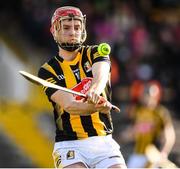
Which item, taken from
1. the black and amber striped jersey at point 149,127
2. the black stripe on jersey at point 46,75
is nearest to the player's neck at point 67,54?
the black stripe on jersey at point 46,75

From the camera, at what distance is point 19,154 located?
16047mm

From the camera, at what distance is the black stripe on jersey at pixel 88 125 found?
720cm

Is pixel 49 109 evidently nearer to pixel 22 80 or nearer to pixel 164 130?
pixel 22 80

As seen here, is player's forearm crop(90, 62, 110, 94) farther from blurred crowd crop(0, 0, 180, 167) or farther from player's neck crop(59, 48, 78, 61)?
blurred crowd crop(0, 0, 180, 167)

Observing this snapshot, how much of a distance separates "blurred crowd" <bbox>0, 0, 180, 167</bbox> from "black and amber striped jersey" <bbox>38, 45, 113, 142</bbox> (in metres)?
8.36

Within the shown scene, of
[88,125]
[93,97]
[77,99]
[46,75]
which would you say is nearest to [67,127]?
[88,125]

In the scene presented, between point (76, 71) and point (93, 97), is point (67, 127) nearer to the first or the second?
point (76, 71)

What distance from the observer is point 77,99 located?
23.3 ft

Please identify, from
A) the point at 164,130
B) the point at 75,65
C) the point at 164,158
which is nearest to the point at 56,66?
the point at 75,65

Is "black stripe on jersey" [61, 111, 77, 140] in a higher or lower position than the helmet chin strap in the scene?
lower

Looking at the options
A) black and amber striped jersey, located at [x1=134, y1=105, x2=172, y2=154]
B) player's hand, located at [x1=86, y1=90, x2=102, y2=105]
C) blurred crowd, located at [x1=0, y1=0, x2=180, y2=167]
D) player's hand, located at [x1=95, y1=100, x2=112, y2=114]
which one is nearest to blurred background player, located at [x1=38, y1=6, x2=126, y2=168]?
player's hand, located at [x1=95, y1=100, x2=112, y2=114]

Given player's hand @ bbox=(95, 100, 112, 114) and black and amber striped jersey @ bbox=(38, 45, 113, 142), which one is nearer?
player's hand @ bbox=(95, 100, 112, 114)

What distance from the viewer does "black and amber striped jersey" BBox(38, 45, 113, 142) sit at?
23.6 ft

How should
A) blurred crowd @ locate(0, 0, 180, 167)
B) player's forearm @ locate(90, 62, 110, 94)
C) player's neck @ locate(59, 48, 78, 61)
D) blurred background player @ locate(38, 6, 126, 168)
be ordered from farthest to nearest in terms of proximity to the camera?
blurred crowd @ locate(0, 0, 180, 167) → player's neck @ locate(59, 48, 78, 61) → blurred background player @ locate(38, 6, 126, 168) → player's forearm @ locate(90, 62, 110, 94)
